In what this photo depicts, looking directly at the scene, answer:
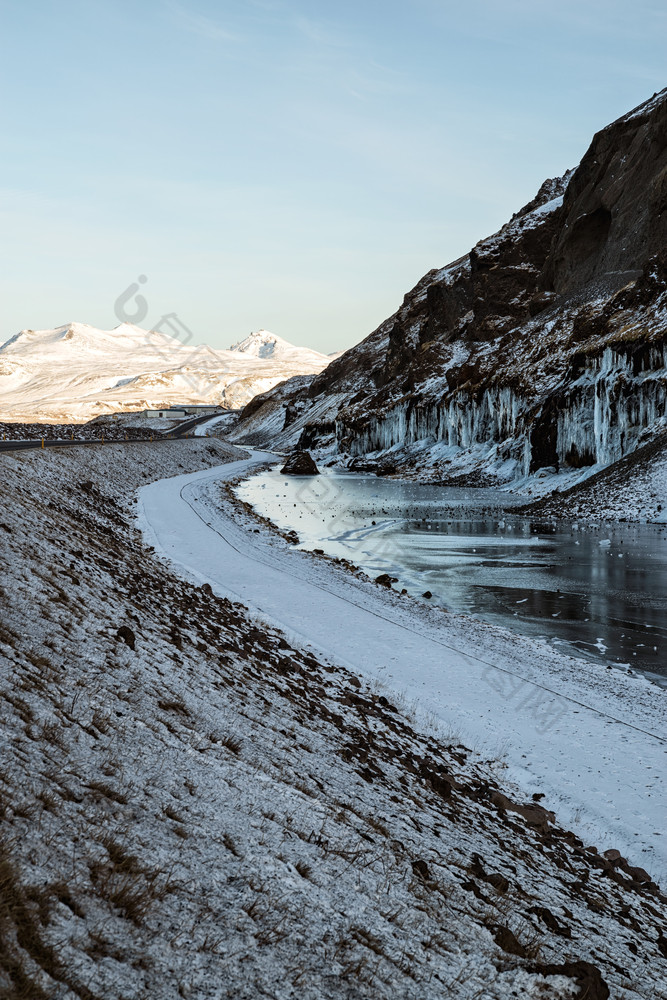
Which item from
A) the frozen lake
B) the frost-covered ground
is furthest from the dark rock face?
the frost-covered ground

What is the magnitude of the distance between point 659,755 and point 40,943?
29.0 ft

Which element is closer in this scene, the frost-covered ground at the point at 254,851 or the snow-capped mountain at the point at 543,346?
the frost-covered ground at the point at 254,851

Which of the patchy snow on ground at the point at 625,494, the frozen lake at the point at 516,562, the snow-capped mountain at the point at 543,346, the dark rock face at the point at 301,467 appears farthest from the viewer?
the dark rock face at the point at 301,467

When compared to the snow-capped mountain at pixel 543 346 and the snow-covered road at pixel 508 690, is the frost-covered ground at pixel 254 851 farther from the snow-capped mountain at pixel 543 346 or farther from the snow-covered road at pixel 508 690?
the snow-capped mountain at pixel 543 346

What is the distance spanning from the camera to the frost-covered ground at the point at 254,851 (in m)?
3.87

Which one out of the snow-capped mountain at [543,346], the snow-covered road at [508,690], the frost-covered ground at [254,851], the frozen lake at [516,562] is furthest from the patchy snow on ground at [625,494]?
the frost-covered ground at [254,851]

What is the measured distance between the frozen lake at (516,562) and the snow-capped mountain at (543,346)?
8.14m

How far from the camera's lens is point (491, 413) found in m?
58.9

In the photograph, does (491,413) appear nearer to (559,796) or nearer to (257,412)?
(559,796)

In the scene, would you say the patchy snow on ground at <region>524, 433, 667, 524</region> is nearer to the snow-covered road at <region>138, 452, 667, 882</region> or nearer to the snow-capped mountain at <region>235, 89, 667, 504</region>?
the snow-capped mountain at <region>235, 89, 667, 504</region>

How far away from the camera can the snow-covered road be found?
8.46 m

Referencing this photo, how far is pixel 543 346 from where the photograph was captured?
5512 cm

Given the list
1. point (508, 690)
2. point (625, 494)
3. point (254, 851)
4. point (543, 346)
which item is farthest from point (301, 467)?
point (254, 851)

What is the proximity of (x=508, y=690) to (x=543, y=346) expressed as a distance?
158 feet
